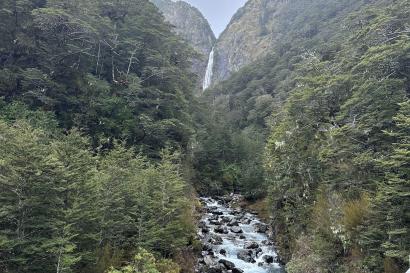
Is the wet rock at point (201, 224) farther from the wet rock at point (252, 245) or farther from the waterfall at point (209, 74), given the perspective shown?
the waterfall at point (209, 74)

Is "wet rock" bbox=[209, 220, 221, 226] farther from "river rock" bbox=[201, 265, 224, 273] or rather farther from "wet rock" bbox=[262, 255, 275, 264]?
"river rock" bbox=[201, 265, 224, 273]

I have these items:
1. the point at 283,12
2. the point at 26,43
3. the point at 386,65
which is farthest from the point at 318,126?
the point at 283,12

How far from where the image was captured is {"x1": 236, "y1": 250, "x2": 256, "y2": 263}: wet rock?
79.4 feet

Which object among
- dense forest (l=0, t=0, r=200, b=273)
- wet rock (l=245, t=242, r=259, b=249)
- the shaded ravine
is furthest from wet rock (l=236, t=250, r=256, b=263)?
dense forest (l=0, t=0, r=200, b=273)

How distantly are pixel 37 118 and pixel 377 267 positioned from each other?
21.7 metres

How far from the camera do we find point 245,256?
24672 mm

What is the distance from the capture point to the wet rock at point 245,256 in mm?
24194

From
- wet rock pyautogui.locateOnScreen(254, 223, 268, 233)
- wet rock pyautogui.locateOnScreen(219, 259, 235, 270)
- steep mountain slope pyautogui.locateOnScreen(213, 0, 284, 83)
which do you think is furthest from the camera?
steep mountain slope pyautogui.locateOnScreen(213, 0, 284, 83)

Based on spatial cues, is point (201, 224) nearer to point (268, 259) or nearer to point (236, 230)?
point (236, 230)

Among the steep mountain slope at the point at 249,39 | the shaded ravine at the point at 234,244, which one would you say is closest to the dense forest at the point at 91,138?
the shaded ravine at the point at 234,244

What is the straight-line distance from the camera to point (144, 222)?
57.6 feet

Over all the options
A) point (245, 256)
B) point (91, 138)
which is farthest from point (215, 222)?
point (91, 138)

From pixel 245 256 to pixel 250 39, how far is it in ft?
539

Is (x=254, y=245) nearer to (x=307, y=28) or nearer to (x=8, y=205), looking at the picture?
(x=8, y=205)
